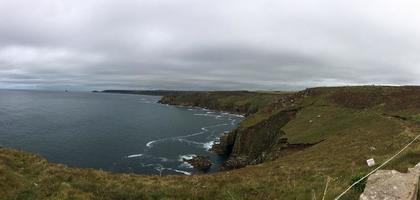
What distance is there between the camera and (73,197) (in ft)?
55.5

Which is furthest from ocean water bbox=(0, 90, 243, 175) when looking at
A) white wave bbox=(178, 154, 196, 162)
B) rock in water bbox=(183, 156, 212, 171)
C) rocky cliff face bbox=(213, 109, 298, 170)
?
rocky cliff face bbox=(213, 109, 298, 170)

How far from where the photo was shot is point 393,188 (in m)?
10.8

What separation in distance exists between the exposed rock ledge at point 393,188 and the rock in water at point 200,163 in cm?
6413

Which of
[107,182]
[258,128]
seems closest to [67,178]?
[107,182]

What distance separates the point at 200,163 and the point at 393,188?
66865 millimetres

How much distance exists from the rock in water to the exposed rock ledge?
64.1 meters

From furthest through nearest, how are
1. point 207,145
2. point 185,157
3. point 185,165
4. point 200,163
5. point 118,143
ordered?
point 207,145 → point 118,143 → point 185,157 → point 185,165 → point 200,163

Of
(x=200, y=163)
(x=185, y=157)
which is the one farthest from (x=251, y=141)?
(x=200, y=163)

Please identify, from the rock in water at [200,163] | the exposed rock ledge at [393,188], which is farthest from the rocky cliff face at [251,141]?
the exposed rock ledge at [393,188]

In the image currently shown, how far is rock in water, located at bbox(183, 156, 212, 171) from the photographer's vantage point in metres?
75.1

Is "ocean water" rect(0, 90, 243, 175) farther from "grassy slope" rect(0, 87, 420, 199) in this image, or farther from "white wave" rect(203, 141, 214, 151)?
"grassy slope" rect(0, 87, 420, 199)

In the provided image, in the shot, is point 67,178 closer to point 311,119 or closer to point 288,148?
point 288,148

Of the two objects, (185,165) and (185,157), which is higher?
(185,157)

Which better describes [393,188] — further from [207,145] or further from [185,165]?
[207,145]
